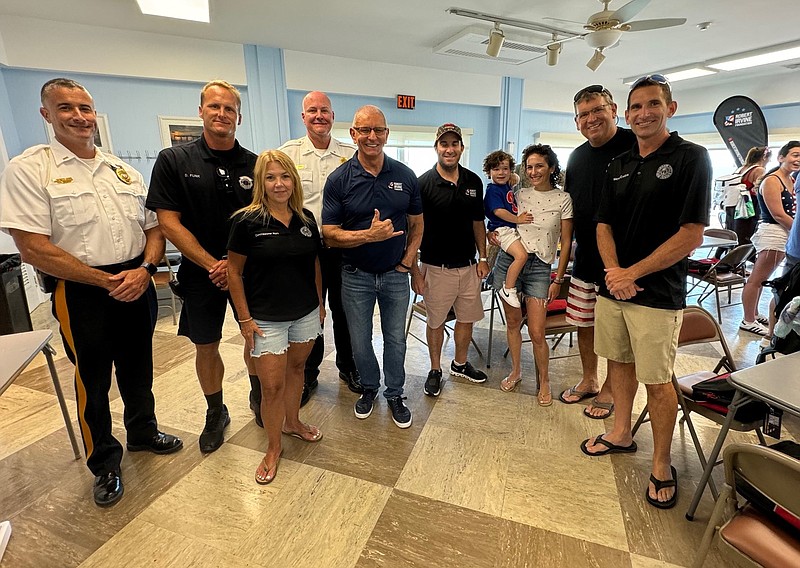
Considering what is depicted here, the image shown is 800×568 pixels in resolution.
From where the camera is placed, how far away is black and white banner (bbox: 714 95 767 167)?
6.88 m

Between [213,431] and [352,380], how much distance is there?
0.92 metres

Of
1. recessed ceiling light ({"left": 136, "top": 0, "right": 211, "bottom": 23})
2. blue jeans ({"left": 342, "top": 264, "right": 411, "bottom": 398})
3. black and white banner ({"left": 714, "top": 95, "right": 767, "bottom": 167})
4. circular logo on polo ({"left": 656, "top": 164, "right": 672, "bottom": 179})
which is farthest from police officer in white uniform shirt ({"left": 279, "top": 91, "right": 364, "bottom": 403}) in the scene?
black and white banner ({"left": 714, "top": 95, "right": 767, "bottom": 167})

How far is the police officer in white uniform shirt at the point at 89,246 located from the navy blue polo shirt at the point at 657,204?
2193 millimetres

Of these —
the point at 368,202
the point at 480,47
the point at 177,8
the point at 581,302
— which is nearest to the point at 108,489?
the point at 368,202

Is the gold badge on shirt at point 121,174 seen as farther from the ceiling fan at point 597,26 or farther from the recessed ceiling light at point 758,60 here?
the recessed ceiling light at point 758,60

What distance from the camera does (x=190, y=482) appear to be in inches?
78.0

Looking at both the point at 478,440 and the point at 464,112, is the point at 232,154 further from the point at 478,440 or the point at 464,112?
the point at 464,112

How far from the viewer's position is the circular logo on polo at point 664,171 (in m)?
1.64

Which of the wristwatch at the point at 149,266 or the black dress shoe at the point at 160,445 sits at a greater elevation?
the wristwatch at the point at 149,266

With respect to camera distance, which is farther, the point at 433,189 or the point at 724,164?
the point at 724,164

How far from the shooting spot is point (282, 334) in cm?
188

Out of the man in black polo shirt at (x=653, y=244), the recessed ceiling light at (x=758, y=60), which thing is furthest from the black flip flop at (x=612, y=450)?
the recessed ceiling light at (x=758, y=60)

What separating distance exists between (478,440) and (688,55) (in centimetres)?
640

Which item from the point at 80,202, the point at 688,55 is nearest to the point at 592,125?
the point at 80,202
